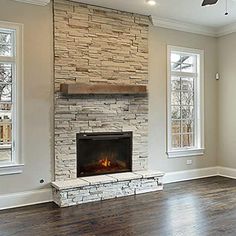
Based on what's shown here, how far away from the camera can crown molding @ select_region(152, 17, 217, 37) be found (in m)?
5.96

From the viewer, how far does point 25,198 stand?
4656 millimetres

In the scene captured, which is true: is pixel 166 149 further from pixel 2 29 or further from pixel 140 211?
pixel 2 29

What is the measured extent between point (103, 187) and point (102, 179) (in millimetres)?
134

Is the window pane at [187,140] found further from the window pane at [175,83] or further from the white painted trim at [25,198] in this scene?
the white painted trim at [25,198]

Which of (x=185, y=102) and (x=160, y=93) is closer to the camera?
(x=160, y=93)

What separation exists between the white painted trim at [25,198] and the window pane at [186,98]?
3373 millimetres

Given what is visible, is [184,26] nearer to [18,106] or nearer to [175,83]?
[175,83]

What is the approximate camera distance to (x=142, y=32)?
577 cm

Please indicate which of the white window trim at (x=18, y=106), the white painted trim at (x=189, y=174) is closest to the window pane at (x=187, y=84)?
the white painted trim at (x=189, y=174)

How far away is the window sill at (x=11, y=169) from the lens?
449 centimetres

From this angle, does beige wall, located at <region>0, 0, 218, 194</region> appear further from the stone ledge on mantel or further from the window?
the window

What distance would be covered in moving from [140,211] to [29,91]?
2467 mm

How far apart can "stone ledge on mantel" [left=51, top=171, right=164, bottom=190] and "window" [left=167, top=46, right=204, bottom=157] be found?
923mm

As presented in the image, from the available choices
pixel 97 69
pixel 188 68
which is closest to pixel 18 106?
pixel 97 69
